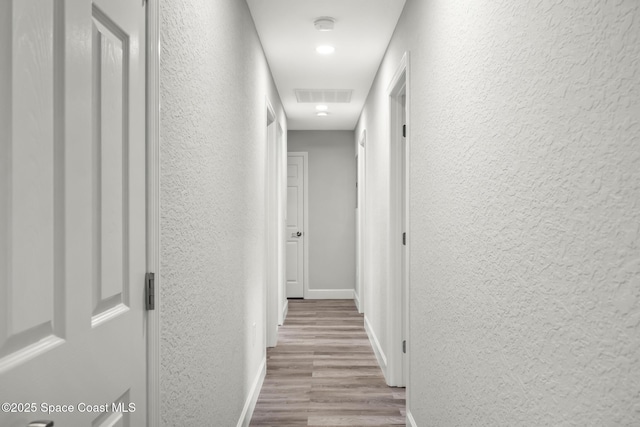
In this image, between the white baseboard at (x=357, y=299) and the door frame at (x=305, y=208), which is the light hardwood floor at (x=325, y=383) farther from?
the door frame at (x=305, y=208)

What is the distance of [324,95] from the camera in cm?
491

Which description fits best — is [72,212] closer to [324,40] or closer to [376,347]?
[324,40]

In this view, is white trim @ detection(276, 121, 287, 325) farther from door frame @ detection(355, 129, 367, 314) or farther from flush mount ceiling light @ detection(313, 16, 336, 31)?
flush mount ceiling light @ detection(313, 16, 336, 31)

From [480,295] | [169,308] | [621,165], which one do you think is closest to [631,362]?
[621,165]

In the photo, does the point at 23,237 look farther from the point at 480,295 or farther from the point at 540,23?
the point at 480,295

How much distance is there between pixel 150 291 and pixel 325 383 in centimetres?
259

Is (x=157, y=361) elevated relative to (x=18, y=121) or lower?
→ lower

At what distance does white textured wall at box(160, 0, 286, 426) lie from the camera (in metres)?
1.42

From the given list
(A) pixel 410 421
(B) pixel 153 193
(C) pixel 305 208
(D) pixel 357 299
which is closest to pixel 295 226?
(C) pixel 305 208

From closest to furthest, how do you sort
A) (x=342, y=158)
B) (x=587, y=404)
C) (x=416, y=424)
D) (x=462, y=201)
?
1. (x=587, y=404)
2. (x=462, y=201)
3. (x=416, y=424)
4. (x=342, y=158)

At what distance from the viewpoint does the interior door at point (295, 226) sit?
272 inches

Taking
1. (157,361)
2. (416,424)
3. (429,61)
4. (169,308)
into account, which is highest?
(429,61)

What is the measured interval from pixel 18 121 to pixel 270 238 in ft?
12.0

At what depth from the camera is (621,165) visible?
0.80 meters
